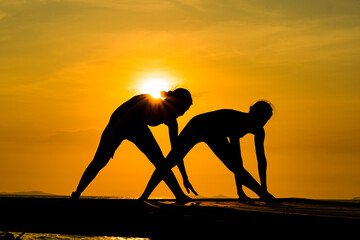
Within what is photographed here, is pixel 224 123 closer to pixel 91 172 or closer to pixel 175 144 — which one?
pixel 175 144

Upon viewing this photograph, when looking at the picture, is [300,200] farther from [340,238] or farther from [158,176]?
[340,238]

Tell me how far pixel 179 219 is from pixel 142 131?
25.2ft

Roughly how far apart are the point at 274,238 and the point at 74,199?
30.2ft

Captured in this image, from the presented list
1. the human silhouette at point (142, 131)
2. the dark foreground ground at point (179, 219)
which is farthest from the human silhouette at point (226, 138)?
the dark foreground ground at point (179, 219)

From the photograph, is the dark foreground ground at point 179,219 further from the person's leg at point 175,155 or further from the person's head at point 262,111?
the person's head at point 262,111

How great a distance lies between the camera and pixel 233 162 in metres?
15.8

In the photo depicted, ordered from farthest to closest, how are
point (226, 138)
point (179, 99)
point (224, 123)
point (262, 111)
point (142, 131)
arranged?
point (142, 131)
point (226, 138)
point (224, 123)
point (179, 99)
point (262, 111)

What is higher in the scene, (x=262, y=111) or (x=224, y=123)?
(x=262, y=111)

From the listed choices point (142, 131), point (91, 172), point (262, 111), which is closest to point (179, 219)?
point (262, 111)

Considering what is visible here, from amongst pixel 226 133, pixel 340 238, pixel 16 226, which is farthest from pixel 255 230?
pixel 16 226

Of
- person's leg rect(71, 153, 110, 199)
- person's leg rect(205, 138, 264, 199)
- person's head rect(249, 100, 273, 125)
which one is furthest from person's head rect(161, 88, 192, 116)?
person's leg rect(71, 153, 110, 199)

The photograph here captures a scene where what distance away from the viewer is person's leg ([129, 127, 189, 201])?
51.5 feet

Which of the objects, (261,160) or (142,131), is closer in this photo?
(261,160)

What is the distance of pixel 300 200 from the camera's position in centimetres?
1573
